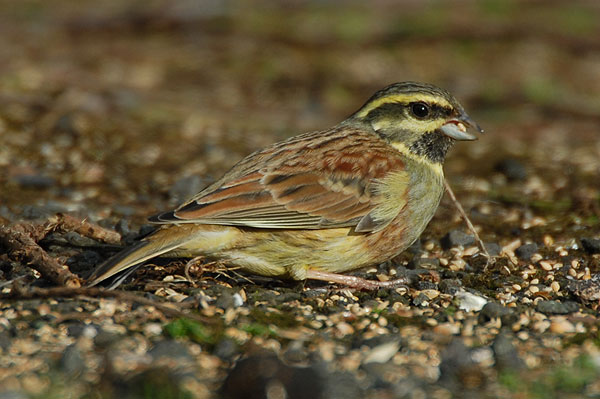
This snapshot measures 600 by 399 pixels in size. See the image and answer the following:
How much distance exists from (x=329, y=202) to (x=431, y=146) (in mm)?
845

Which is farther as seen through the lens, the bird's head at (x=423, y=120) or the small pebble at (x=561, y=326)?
the bird's head at (x=423, y=120)

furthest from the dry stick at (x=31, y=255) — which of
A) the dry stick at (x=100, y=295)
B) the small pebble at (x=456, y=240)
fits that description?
the small pebble at (x=456, y=240)

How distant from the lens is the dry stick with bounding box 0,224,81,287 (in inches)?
195

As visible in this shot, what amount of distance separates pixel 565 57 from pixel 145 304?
29.6 feet

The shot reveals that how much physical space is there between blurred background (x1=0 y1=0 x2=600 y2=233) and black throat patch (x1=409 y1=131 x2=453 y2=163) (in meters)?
1.68

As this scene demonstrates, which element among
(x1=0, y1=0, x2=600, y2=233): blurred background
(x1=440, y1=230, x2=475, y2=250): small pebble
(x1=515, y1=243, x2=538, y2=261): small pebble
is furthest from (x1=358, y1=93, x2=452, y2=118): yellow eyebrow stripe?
(x1=0, y1=0, x2=600, y2=233): blurred background

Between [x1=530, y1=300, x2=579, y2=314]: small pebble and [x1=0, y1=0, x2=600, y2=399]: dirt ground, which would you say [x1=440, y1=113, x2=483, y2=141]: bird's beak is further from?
[x1=530, y1=300, x2=579, y2=314]: small pebble

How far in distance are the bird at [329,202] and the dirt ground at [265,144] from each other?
0.21 m

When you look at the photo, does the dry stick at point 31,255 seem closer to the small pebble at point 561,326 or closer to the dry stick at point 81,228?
the dry stick at point 81,228

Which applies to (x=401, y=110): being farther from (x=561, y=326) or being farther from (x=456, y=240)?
(x=561, y=326)

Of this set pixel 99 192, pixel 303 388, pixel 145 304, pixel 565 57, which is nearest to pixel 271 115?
pixel 99 192

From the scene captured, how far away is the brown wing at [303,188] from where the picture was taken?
16.9 feet

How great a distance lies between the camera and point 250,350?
429 cm

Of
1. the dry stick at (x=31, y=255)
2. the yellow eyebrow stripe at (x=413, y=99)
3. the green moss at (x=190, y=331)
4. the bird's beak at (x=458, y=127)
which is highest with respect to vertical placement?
the yellow eyebrow stripe at (x=413, y=99)
